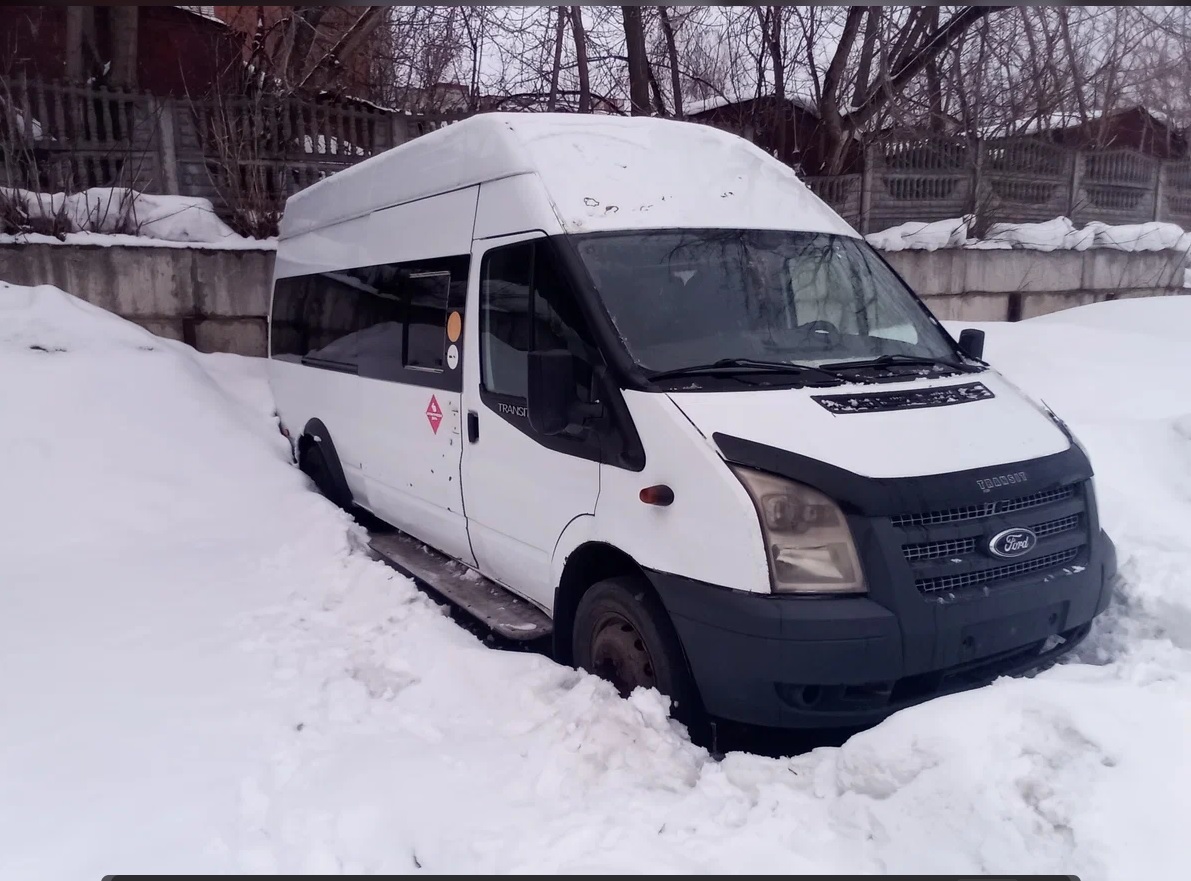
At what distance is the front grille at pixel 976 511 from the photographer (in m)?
3.07

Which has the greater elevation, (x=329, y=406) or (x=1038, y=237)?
(x=1038, y=237)

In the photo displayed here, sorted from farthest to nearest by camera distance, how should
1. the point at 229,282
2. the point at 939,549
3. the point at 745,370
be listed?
the point at 229,282 < the point at 745,370 < the point at 939,549

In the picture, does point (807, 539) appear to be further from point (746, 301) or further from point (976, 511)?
point (746, 301)

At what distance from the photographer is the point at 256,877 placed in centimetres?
268

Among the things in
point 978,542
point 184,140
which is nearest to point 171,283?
point 184,140

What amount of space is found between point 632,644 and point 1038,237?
441 inches

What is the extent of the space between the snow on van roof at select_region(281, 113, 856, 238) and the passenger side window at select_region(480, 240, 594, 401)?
0.25 meters

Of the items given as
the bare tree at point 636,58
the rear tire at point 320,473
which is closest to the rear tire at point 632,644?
the rear tire at point 320,473

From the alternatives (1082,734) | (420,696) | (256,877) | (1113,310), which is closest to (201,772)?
(256,877)

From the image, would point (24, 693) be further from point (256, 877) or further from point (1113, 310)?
point (1113, 310)

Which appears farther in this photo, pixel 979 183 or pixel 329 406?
pixel 979 183

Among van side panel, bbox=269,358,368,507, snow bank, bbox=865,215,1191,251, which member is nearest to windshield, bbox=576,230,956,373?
van side panel, bbox=269,358,368,507

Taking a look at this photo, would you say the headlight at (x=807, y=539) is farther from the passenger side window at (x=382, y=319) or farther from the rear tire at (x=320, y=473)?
the rear tire at (x=320, y=473)

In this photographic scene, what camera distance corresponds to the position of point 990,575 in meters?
3.17
